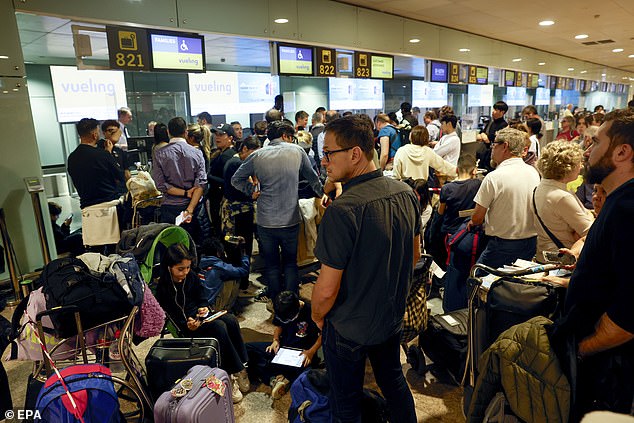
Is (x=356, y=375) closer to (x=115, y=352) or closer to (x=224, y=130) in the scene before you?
(x=115, y=352)

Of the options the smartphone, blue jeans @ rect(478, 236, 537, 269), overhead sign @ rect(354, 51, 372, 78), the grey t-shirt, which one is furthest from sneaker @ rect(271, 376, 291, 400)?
overhead sign @ rect(354, 51, 372, 78)

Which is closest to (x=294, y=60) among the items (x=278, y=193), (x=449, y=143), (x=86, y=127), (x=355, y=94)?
(x=449, y=143)

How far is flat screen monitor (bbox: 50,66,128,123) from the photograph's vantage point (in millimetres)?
9969

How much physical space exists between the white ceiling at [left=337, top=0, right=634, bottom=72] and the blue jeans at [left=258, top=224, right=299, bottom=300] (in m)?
4.00

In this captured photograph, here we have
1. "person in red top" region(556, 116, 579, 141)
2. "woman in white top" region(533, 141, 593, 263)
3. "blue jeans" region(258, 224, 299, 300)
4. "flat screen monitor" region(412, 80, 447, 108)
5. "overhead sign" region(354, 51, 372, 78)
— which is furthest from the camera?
"flat screen monitor" region(412, 80, 447, 108)

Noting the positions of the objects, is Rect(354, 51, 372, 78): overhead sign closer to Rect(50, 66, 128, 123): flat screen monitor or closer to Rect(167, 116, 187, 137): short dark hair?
Rect(167, 116, 187, 137): short dark hair

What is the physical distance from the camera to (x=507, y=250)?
3025mm

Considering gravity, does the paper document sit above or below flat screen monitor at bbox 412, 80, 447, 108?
below

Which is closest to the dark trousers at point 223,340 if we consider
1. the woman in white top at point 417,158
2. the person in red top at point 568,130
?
the woman in white top at point 417,158

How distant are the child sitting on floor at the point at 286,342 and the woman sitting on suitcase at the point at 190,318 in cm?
11

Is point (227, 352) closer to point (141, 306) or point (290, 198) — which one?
point (141, 306)

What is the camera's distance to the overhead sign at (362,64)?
22.0ft

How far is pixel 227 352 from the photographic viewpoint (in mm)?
2854

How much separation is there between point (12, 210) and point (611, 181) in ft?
15.6
